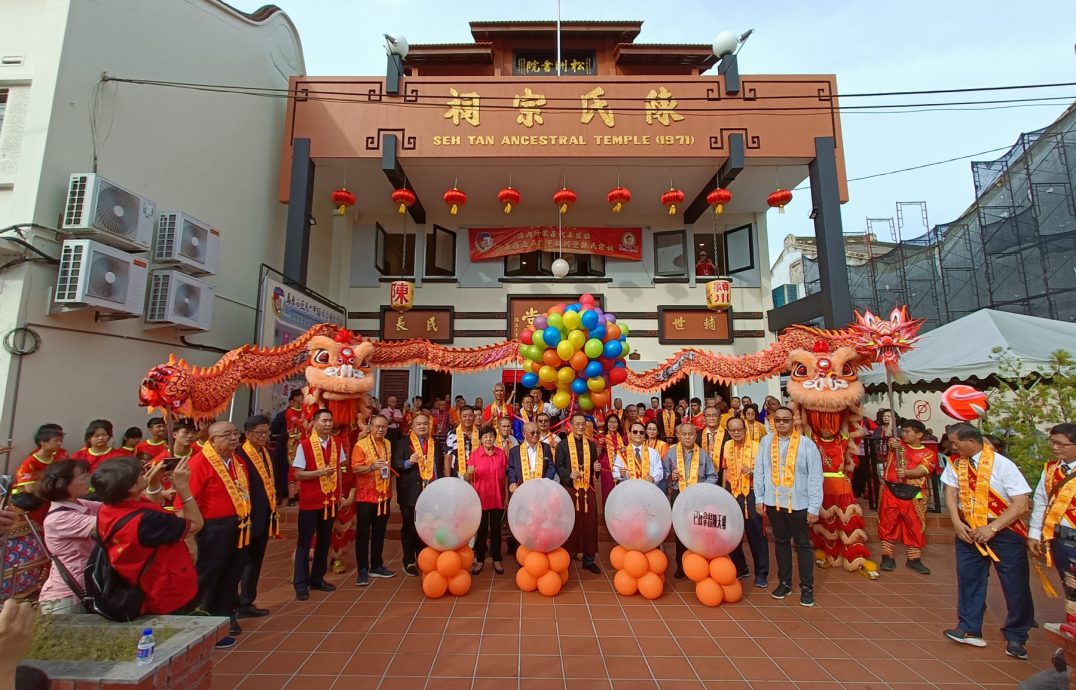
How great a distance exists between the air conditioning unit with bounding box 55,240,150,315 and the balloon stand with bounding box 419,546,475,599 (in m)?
3.97

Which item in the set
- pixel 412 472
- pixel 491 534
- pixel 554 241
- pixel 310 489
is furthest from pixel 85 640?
pixel 554 241

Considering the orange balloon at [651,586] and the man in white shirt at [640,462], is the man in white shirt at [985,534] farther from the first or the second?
the man in white shirt at [640,462]

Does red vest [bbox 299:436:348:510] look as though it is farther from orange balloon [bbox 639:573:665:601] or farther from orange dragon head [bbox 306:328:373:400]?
orange balloon [bbox 639:573:665:601]

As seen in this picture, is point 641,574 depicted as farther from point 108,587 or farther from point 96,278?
point 96,278

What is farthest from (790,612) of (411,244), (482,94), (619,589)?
(411,244)

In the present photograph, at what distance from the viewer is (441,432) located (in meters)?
7.91

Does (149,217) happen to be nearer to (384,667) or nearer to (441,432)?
(441,432)

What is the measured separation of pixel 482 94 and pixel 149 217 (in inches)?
213

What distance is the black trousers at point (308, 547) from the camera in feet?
12.9

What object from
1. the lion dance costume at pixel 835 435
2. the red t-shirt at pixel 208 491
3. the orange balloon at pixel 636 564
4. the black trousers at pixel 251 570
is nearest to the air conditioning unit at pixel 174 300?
the red t-shirt at pixel 208 491

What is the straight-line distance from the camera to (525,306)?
10.5 meters

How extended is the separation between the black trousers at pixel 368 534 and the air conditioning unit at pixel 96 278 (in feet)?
10.4

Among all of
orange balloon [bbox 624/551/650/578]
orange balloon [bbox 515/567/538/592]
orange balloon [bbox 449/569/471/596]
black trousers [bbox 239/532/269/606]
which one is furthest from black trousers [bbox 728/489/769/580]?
black trousers [bbox 239/532/269/606]

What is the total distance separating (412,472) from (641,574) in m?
2.24
